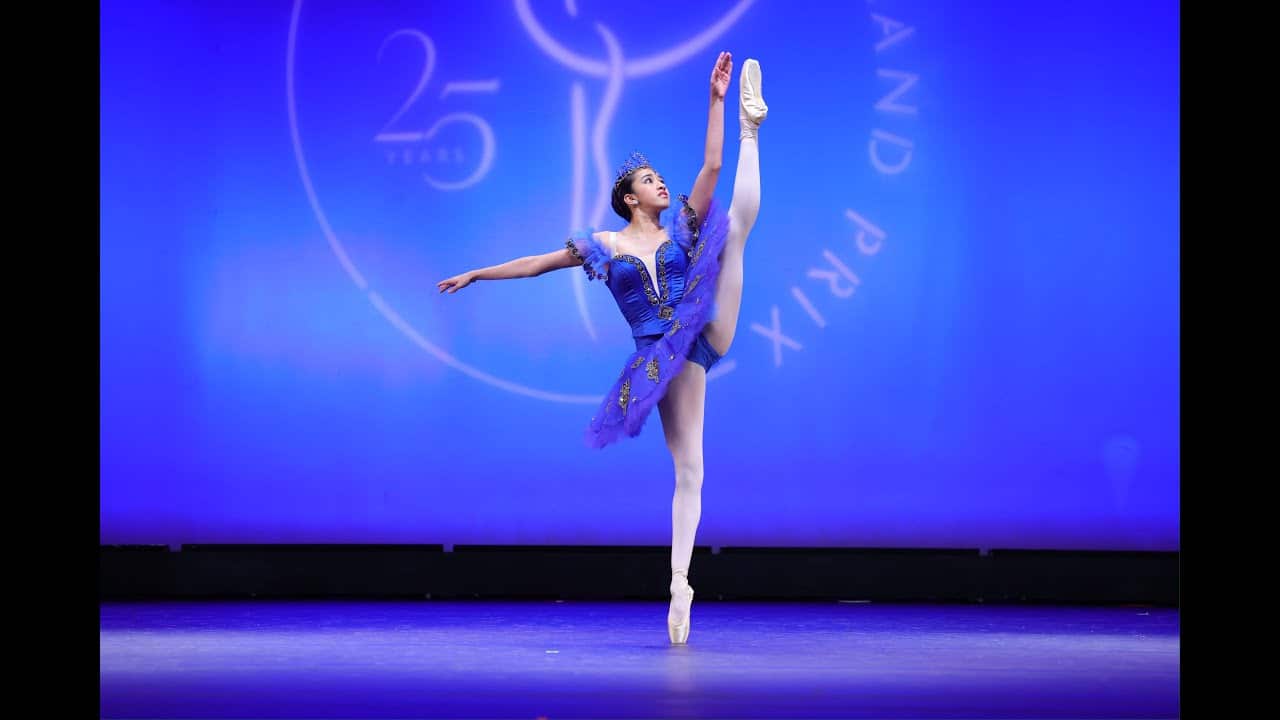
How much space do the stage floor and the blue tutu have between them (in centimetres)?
66

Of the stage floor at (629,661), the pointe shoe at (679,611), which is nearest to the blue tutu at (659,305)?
the pointe shoe at (679,611)

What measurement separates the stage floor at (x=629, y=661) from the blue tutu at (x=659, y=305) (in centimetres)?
66

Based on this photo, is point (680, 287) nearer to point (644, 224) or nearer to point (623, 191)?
point (644, 224)

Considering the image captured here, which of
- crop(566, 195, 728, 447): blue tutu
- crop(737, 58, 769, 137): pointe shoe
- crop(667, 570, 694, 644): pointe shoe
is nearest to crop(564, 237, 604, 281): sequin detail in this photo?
crop(566, 195, 728, 447): blue tutu

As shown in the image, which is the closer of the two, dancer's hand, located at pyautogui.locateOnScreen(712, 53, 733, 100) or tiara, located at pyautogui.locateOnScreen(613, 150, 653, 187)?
dancer's hand, located at pyautogui.locateOnScreen(712, 53, 733, 100)

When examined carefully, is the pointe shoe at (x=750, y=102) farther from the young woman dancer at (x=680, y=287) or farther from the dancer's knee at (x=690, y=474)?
the dancer's knee at (x=690, y=474)

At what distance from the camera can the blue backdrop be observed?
5367mm

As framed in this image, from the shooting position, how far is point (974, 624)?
14.9 feet

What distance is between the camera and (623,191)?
4.23 metres

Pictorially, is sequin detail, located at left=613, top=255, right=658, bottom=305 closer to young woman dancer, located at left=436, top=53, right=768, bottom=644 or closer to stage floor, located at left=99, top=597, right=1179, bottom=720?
young woman dancer, located at left=436, top=53, right=768, bottom=644

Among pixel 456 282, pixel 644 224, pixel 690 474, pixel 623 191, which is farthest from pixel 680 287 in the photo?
pixel 456 282

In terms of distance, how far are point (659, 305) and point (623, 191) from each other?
403 mm

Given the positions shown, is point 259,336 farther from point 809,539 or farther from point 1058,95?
point 1058,95

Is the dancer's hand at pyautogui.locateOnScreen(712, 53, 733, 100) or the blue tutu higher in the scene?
the dancer's hand at pyautogui.locateOnScreen(712, 53, 733, 100)
